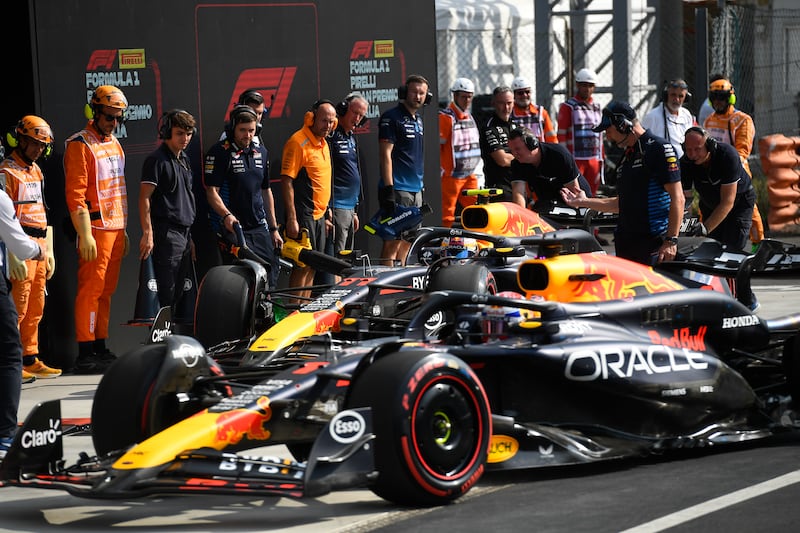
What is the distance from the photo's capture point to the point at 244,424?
6.36 meters

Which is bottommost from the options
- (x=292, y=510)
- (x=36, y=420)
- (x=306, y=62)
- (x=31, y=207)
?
(x=292, y=510)

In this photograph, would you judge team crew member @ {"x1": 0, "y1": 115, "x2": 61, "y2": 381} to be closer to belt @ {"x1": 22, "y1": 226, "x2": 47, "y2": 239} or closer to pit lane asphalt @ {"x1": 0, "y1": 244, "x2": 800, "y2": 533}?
belt @ {"x1": 22, "y1": 226, "x2": 47, "y2": 239}

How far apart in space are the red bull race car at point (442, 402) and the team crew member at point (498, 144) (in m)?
6.61

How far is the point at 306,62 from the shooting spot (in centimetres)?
1361

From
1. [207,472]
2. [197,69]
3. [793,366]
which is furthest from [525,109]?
[207,472]

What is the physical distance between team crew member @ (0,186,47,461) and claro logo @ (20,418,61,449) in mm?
1437

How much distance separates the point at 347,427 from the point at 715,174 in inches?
240

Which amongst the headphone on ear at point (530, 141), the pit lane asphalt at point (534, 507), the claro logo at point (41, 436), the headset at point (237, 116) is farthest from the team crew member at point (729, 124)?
the claro logo at point (41, 436)

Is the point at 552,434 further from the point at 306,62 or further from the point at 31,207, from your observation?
the point at 306,62

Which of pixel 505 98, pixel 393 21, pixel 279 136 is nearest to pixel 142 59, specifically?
pixel 279 136

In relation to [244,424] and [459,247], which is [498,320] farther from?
[459,247]

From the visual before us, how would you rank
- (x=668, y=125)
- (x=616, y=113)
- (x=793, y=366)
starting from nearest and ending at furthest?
(x=793, y=366) → (x=616, y=113) → (x=668, y=125)

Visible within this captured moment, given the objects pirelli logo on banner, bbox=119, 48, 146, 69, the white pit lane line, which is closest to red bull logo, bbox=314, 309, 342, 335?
the white pit lane line

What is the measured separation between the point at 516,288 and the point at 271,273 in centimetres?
247
